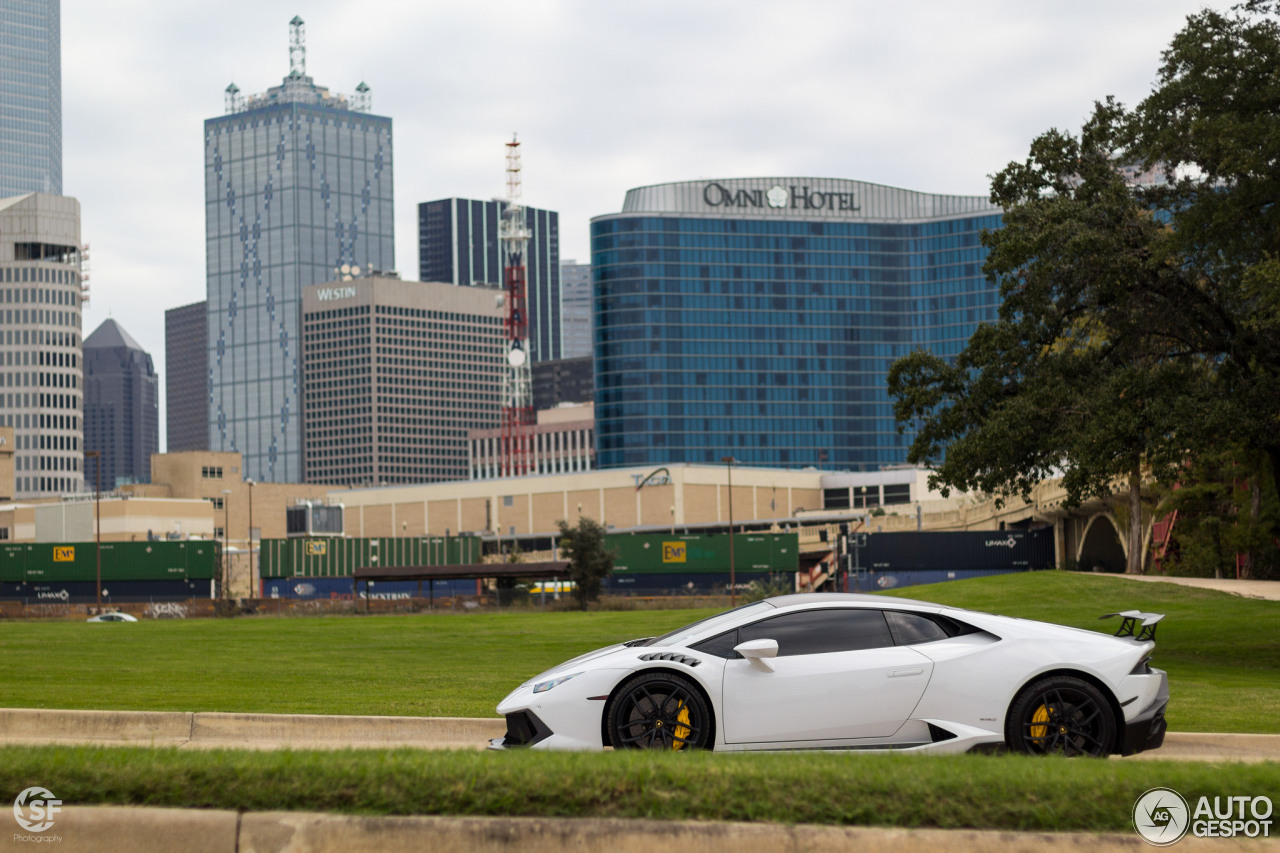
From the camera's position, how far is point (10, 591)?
92500 millimetres

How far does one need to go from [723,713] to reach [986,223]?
7590 inches

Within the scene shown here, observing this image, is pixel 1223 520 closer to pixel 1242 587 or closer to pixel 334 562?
pixel 1242 587

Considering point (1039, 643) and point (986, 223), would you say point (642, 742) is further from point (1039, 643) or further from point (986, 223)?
point (986, 223)

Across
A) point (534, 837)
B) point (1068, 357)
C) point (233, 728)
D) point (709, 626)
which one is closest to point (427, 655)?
point (233, 728)

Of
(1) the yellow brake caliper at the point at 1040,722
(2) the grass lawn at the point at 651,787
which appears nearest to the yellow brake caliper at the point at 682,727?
(2) the grass lawn at the point at 651,787

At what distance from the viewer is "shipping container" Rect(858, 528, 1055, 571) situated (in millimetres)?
87938

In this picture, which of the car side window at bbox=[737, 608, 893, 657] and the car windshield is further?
the car windshield

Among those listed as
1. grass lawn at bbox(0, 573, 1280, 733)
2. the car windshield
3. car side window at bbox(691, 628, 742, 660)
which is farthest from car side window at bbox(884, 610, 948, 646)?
grass lawn at bbox(0, 573, 1280, 733)

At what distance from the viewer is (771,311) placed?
185875 mm

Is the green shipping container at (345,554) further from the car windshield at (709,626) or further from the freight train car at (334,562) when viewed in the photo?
the car windshield at (709,626)

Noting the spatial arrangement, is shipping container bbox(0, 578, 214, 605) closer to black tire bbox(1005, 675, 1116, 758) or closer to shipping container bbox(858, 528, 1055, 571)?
shipping container bbox(858, 528, 1055, 571)

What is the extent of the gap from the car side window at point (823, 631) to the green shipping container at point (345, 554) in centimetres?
8665

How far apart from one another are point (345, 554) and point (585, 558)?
4738 centimetres

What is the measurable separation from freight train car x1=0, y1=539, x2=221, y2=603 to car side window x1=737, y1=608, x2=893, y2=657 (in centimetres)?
9016
